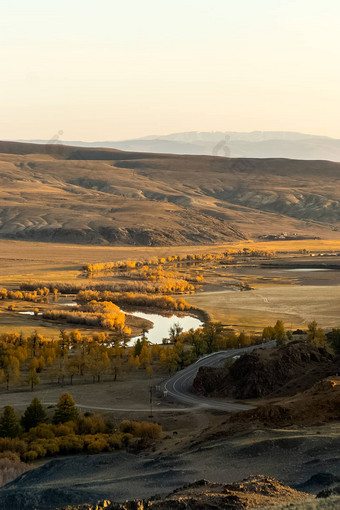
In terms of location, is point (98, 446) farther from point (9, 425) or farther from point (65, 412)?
point (9, 425)

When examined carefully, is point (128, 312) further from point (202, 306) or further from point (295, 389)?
point (295, 389)

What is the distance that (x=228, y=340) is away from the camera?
8419 cm

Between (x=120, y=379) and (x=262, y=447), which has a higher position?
(x=262, y=447)

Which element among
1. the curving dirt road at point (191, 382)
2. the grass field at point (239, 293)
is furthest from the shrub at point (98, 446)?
the grass field at point (239, 293)

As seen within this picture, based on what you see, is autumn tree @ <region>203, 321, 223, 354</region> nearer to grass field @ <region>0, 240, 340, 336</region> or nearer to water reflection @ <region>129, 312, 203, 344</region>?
water reflection @ <region>129, 312, 203, 344</region>

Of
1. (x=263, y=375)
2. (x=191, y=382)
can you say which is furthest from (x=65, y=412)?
(x=263, y=375)

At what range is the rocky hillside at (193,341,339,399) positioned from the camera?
63719 mm

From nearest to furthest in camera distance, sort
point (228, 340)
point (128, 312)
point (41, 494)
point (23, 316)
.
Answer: point (41, 494), point (228, 340), point (23, 316), point (128, 312)

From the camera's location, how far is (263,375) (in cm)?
6500

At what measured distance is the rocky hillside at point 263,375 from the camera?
63719 millimetres

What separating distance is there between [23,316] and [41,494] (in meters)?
72.7

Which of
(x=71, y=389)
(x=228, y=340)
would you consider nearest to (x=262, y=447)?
(x=71, y=389)

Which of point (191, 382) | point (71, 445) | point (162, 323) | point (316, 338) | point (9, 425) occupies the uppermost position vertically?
point (316, 338)

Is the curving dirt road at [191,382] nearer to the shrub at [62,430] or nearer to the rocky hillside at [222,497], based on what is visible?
the shrub at [62,430]
